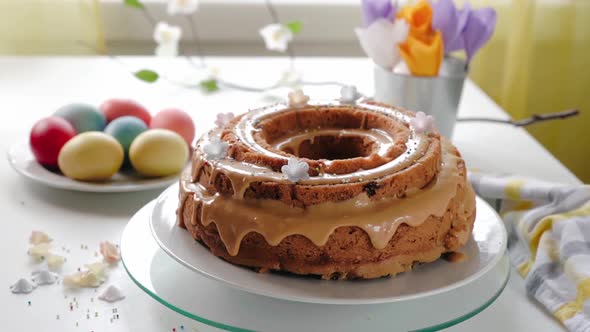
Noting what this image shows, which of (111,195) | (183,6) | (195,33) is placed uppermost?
(183,6)

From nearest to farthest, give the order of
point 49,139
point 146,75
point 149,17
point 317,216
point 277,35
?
point 317,216
point 49,139
point 146,75
point 277,35
point 149,17

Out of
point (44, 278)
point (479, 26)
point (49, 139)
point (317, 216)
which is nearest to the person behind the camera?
point (317, 216)

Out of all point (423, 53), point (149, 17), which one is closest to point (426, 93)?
point (423, 53)

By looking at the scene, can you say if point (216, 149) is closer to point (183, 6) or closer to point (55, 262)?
point (55, 262)

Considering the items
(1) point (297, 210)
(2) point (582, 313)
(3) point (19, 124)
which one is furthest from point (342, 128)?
(3) point (19, 124)

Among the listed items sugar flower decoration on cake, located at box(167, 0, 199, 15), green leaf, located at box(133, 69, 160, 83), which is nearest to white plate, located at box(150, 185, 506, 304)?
green leaf, located at box(133, 69, 160, 83)

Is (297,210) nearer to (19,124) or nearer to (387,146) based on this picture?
(387,146)
